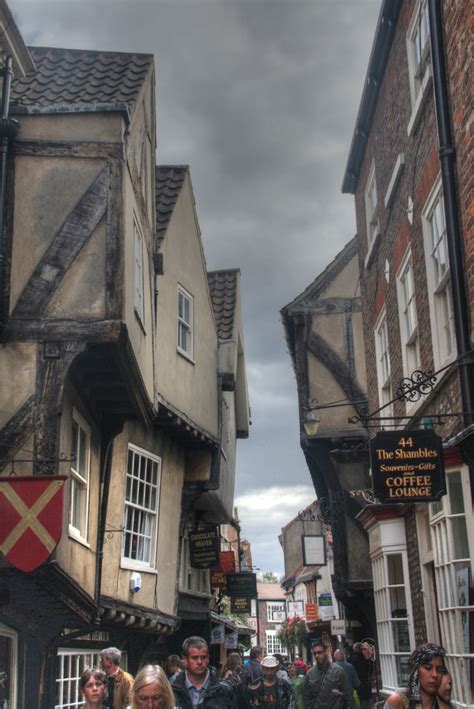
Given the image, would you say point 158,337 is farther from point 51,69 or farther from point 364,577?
point 364,577

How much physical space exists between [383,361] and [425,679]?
9.59 m

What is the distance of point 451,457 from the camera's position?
341 inches

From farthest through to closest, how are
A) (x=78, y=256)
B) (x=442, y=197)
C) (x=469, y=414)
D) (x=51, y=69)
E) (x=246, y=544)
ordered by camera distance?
(x=246, y=544) → (x=51, y=69) → (x=78, y=256) → (x=442, y=197) → (x=469, y=414)

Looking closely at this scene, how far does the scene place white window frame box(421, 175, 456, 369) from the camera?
9722 millimetres

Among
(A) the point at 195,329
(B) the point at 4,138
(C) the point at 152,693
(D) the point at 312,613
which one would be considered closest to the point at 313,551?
(A) the point at 195,329

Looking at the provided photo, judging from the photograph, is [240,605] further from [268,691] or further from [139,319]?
[268,691]

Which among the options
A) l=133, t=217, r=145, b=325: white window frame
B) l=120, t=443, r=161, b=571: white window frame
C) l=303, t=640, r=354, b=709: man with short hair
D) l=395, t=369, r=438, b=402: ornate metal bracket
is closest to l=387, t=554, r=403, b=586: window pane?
l=303, t=640, r=354, b=709: man with short hair

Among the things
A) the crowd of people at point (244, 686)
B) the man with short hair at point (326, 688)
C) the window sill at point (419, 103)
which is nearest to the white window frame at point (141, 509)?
the crowd of people at point (244, 686)

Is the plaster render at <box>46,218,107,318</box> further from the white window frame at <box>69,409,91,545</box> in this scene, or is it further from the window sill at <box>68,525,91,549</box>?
the window sill at <box>68,525,91,549</box>

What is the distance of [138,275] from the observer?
1258cm

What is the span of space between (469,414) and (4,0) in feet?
23.5

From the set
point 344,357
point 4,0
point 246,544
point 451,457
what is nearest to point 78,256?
point 4,0

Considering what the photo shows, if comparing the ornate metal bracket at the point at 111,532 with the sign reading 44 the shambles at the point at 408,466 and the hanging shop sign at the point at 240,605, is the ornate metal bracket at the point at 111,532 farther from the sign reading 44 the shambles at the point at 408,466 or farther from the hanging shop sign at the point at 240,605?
the hanging shop sign at the point at 240,605

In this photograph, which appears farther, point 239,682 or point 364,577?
point 364,577
